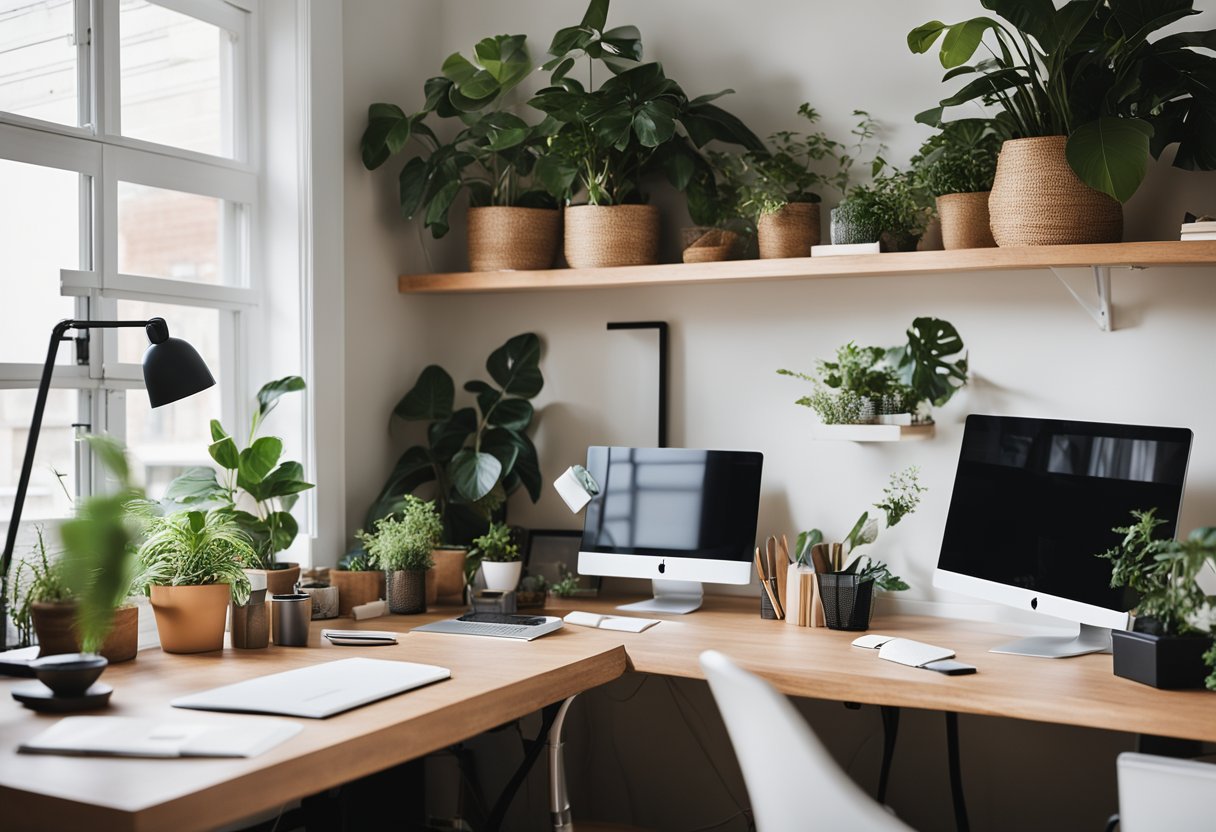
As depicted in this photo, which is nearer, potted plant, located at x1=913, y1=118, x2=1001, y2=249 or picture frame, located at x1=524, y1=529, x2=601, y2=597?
potted plant, located at x1=913, y1=118, x2=1001, y2=249

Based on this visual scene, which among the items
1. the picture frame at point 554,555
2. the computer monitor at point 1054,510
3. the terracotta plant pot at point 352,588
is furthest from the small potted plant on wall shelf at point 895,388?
the terracotta plant pot at point 352,588

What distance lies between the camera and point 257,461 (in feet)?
9.29

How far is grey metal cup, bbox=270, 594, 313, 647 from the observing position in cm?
249

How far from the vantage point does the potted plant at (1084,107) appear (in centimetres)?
232

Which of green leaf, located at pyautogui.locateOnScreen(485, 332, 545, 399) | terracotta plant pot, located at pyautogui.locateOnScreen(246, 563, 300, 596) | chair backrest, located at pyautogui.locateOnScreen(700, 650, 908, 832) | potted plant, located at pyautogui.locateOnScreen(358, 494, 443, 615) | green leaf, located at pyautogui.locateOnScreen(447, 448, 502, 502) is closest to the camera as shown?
chair backrest, located at pyautogui.locateOnScreen(700, 650, 908, 832)

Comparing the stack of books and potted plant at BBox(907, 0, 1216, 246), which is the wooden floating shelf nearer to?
potted plant at BBox(907, 0, 1216, 246)

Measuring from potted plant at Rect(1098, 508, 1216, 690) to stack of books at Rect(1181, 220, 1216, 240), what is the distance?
64 centimetres

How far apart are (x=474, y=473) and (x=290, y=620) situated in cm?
83

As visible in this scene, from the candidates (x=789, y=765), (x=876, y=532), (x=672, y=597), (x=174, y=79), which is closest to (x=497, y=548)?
(x=672, y=597)

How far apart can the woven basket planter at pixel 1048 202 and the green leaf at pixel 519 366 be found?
4.67ft

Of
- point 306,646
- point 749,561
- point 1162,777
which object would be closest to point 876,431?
point 749,561

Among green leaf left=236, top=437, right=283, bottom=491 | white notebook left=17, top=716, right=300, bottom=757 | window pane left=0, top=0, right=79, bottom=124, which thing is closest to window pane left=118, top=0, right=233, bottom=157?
window pane left=0, top=0, right=79, bottom=124

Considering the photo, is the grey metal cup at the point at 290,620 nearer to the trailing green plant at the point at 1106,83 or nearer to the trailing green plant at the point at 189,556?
the trailing green plant at the point at 189,556

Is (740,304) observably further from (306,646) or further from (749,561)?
(306,646)
